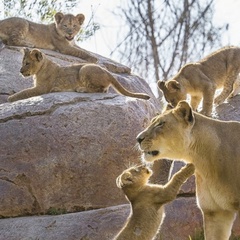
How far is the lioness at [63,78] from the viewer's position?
424 inches

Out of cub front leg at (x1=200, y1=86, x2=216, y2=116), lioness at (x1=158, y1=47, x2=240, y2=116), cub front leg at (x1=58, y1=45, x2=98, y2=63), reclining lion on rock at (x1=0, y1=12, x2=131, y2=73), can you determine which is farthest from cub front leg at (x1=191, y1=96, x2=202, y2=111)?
cub front leg at (x1=58, y1=45, x2=98, y2=63)

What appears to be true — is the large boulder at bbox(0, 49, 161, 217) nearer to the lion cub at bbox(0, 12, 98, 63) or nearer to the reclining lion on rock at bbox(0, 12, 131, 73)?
the reclining lion on rock at bbox(0, 12, 131, 73)

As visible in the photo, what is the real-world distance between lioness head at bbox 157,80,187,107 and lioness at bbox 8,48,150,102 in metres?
0.89

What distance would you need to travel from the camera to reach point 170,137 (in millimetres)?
7262

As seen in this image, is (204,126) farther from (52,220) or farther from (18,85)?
(18,85)

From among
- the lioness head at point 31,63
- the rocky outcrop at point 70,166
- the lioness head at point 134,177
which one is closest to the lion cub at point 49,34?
the lioness head at point 31,63

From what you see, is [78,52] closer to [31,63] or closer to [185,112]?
[31,63]

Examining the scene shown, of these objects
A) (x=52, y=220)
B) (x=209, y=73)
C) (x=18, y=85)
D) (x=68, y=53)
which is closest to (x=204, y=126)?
(x=52, y=220)

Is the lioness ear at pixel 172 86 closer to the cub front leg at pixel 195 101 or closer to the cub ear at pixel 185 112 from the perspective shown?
the cub front leg at pixel 195 101

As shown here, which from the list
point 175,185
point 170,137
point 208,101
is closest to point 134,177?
point 175,185

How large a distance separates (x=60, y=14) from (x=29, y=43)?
659mm

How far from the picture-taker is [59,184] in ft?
31.1

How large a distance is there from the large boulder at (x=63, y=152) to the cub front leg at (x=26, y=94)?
614mm

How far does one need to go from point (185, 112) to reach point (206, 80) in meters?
3.08
